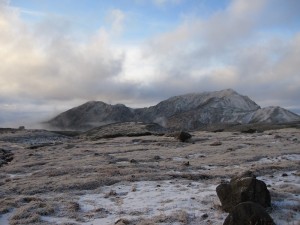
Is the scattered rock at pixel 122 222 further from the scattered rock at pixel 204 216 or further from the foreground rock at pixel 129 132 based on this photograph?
the foreground rock at pixel 129 132

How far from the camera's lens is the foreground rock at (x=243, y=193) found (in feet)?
60.1

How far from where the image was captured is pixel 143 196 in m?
23.1

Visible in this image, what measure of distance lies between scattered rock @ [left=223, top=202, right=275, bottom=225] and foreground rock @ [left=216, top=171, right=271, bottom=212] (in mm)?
2480

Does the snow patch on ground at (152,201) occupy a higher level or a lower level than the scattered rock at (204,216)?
higher

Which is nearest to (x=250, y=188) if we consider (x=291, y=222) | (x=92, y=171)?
(x=291, y=222)

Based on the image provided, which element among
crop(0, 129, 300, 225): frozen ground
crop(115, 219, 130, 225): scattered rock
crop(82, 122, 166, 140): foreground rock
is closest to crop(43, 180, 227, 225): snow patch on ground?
crop(0, 129, 300, 225): frozen ground

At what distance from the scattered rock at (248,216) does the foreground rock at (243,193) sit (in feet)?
8.13

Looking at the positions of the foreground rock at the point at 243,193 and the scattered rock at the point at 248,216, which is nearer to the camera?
the scattered rock at the point at 248,216

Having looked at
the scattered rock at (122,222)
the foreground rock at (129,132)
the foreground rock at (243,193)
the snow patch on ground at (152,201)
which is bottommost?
the scattered rock at (122,222)

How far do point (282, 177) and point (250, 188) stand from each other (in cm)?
963

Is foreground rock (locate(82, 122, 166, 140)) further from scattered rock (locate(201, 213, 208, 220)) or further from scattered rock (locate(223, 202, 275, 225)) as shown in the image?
scattered rock (locate(223, 202, 275, 225))

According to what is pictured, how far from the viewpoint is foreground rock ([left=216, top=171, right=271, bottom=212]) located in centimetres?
1833

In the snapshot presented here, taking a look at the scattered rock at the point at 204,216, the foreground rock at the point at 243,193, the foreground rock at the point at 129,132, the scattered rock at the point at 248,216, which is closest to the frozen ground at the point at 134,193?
the scattered rock at the point at 204,216

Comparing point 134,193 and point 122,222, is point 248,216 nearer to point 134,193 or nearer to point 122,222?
point 122,222
